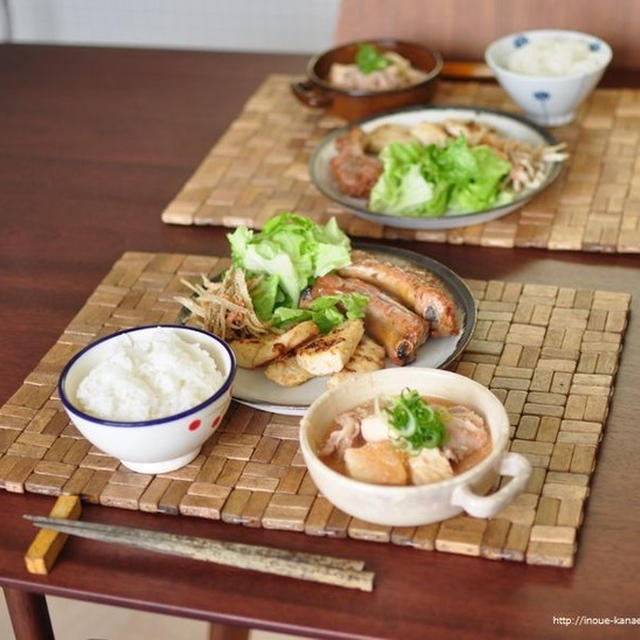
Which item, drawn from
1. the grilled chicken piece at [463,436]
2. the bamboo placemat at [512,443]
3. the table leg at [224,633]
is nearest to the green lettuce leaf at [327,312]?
the bamboo placemat at [512,443]

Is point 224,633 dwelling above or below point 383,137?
below

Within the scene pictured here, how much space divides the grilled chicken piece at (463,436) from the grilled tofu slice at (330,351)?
21 centimetres

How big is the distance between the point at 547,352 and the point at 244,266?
442mm

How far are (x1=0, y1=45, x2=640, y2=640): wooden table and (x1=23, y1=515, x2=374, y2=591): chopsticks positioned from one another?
15mm

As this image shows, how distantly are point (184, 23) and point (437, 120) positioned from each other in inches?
85.1

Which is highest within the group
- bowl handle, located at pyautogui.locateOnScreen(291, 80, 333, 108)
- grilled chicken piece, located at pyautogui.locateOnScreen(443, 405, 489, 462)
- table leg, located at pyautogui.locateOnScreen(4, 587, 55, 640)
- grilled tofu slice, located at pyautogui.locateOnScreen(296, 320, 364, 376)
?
grilled chicken piece, located at pyautogui.locateOnScreen(443, 405, 489, 462)

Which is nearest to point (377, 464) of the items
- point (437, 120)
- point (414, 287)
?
point (414, 287)

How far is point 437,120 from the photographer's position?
2.14 metres

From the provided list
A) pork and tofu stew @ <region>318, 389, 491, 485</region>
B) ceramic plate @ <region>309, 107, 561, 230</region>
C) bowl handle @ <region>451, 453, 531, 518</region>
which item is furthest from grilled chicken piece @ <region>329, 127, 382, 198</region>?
bowl handle @ <region>451, 453, 531, 518</region>

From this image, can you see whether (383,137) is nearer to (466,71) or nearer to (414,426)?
(466,71)

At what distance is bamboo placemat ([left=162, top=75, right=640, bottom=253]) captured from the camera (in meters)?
1.80

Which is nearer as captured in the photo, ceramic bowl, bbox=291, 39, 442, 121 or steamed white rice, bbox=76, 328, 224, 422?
steamed white rice, bbox=76, 328, 224, 422

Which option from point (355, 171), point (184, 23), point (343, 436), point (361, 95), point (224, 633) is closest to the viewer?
point (343, 436)

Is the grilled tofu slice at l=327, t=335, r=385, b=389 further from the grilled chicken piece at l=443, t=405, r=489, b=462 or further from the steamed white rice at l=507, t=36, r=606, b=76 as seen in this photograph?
the steamed white rice at l=507, t=36, r=606, b=76
